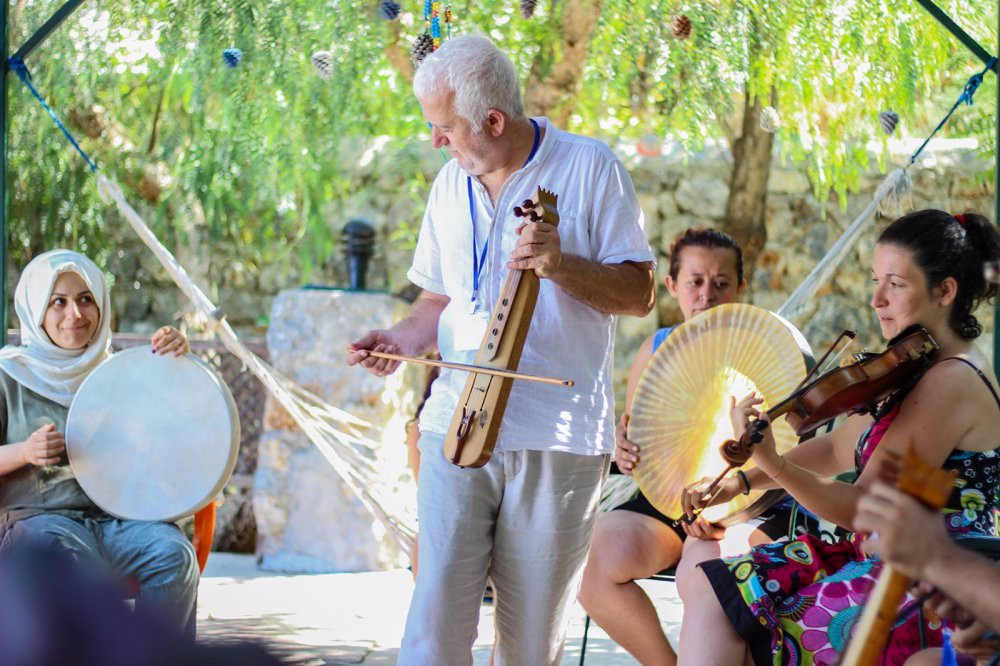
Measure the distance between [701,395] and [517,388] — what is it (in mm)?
766

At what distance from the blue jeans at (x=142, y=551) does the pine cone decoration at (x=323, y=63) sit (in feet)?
7.79

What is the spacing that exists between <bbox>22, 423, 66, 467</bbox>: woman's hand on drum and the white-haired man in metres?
1.16

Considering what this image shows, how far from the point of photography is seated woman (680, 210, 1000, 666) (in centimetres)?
231

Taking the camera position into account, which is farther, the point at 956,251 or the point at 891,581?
the point at 956,251

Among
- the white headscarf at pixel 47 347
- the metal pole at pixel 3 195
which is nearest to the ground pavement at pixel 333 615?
the white headscarf at pixel 47 347

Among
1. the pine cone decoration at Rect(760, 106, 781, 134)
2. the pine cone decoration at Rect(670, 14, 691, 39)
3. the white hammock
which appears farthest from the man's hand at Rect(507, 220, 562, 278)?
the pine cone decoration at Rect(670, 14, 691, 39)

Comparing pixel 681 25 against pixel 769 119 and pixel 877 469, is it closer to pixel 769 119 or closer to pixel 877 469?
pixel 769 119

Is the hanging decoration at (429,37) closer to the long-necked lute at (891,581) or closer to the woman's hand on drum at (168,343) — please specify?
Answer: the woman's hand on drum at (168,343)

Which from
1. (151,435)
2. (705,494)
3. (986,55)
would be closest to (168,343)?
(151,435)

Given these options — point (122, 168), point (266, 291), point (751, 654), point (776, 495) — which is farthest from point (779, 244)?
point (751, 654)

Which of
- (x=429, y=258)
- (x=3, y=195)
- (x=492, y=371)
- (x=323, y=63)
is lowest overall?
(x=492, y=371)

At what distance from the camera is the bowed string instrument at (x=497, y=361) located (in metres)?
2.29

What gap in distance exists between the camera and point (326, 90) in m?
5.78

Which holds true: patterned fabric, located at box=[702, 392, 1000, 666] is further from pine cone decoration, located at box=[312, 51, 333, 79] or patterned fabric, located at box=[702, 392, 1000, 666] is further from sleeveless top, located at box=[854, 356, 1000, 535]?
pine cone decoration, located at box=[312, 51, 333, 79]
